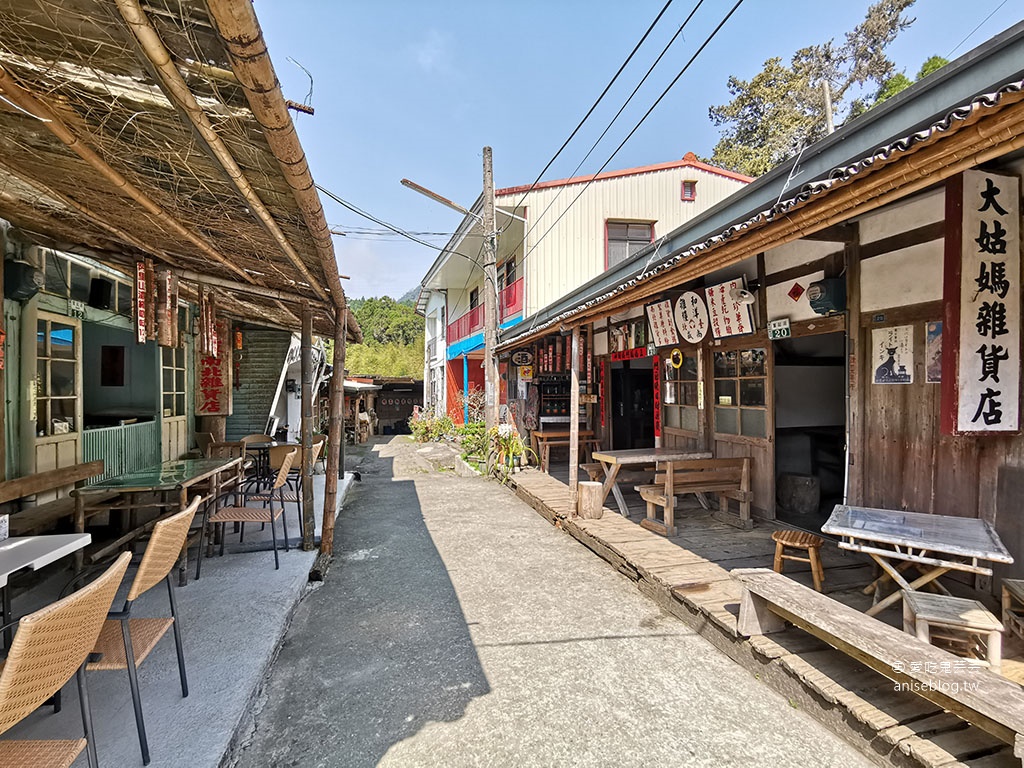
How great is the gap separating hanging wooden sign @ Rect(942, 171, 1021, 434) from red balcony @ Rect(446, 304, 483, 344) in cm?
1290

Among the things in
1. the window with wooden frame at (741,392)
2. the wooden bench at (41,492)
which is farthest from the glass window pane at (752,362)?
the wooden bench at (41,492)

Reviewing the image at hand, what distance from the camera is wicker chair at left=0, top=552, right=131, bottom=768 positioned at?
1.49m

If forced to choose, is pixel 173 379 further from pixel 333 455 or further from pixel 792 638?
pixel 792 638

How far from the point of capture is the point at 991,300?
3.08 meters

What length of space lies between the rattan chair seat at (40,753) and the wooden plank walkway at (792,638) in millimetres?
3266

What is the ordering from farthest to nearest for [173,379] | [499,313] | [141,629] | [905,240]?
[499,313] → [173,379] → [905,240] → [141,629]

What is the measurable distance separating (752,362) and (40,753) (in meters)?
6.25

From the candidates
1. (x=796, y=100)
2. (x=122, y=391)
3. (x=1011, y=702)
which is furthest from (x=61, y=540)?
(x=796, y=100)

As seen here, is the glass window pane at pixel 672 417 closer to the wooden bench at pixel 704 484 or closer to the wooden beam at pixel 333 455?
the wooden bench at pixel 704 484

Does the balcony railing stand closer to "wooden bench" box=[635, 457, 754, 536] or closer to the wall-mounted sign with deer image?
"wooden bench" box=[635, 457, 754, 536]

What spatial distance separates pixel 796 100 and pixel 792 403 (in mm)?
17762

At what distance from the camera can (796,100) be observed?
18.8m

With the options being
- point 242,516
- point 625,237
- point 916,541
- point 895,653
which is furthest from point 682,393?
point 625,237

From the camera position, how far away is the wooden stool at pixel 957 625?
2523mm
